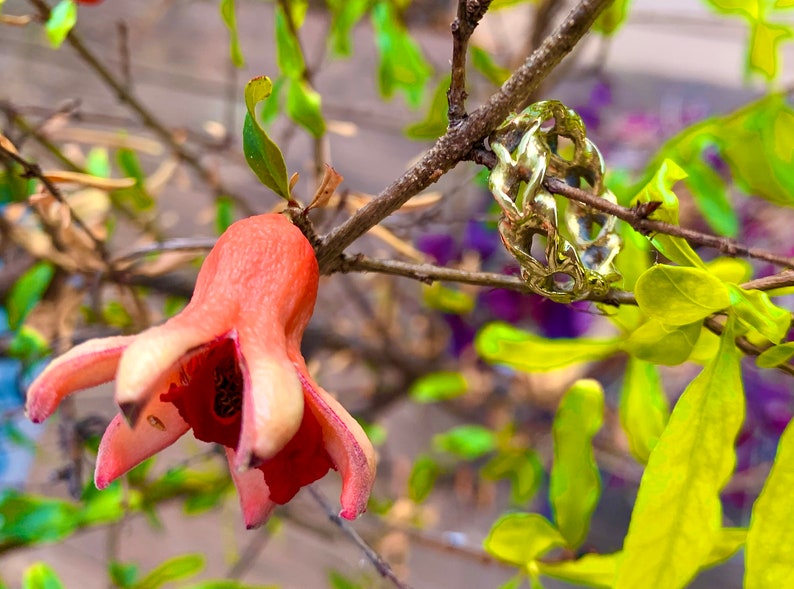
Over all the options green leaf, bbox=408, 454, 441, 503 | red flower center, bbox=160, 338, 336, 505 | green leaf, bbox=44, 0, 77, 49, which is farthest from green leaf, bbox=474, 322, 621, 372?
green leaf, bbox=408, 454, 441, 503

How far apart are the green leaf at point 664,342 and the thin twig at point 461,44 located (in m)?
0.09

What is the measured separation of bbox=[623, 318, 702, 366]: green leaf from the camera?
20 centimetres

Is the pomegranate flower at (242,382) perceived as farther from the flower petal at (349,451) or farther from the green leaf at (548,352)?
the green leaf at (548,352)

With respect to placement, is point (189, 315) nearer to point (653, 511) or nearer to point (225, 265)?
point (225, 265)

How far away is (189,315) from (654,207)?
13cm

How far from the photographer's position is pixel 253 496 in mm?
195

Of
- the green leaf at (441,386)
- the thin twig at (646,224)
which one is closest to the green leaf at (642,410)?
the thin twig at (646,224)

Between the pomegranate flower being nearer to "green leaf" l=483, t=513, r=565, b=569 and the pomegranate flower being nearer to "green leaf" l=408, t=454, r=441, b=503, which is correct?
"green leaf" l=483, t=513, r=565, b=569

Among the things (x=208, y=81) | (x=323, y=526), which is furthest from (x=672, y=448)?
(x=208, y=81)

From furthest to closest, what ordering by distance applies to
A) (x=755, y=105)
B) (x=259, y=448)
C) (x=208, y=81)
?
(x=208, y=81) < (x=755, y=105) < (x=259, y=448)

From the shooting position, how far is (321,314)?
76 centimetres

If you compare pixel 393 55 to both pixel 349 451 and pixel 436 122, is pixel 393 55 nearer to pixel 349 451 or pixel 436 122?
pixel 436 122

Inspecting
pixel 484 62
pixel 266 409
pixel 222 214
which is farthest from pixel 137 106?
pixel 266 409

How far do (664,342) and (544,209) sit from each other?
7cm
